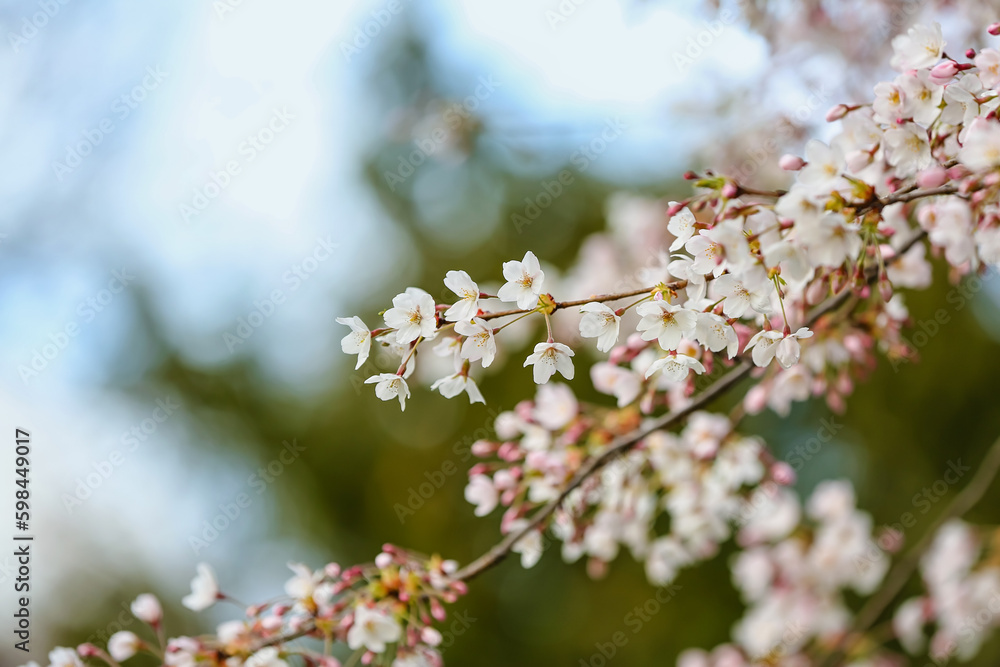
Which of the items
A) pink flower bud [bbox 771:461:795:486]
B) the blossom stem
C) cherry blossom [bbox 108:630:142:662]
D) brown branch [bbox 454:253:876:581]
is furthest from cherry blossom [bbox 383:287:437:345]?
pink flower bud [bbox 771:461:795:486]

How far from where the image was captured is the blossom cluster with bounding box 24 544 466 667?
119cm

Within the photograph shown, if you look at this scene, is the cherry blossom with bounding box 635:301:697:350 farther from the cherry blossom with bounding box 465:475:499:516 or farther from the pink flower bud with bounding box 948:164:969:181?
the cherry blossom with bounding box 465:475:499:516

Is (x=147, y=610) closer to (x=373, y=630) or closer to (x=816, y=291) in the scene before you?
(x=373, y=630)

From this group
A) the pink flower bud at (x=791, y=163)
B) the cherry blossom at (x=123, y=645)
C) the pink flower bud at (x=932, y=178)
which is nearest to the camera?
the pink flower bud at (x=932, y=178)

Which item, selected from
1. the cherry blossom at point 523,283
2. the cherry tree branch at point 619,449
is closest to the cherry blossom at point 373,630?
the cherry tree branch at point 619,449

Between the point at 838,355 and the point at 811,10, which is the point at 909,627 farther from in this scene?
the point at 811,10

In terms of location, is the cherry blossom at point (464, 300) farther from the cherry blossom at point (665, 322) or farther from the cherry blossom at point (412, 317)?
the cherry blossom at point (665, 322)

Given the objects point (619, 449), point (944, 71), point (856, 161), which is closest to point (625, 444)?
point (619, 449)

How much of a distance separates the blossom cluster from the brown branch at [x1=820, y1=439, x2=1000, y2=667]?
136 cm

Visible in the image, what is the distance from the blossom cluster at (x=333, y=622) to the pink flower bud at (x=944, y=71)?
104 cm

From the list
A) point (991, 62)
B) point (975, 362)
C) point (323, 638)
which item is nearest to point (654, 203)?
point (991, 62)

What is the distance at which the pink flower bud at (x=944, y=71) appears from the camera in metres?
0.90

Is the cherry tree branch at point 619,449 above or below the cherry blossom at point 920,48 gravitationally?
below

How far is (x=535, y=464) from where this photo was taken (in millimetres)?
1454
